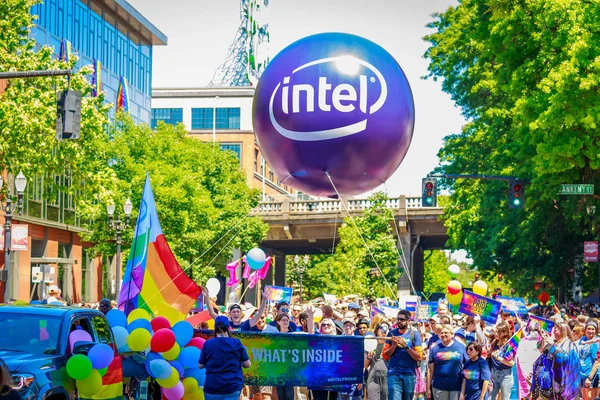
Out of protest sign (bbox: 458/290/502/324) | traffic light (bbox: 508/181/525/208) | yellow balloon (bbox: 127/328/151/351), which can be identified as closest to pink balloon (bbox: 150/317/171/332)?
yellow balloon (bbox: 127/328/151/351)

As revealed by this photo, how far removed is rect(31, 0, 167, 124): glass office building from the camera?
50.6m

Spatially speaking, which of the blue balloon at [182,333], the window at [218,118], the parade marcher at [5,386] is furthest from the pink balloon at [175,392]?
the window at [218,118]

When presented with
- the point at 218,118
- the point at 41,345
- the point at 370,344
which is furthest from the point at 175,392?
the point at 218,118

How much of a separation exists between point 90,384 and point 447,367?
4.96 meters

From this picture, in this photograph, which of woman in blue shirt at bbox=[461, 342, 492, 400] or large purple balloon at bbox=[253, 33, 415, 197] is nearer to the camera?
woman in blue shirt at bbox=[461, 342, 492, 400]

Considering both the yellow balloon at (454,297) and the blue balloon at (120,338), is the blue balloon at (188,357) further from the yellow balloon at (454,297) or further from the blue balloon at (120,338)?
the yellow balloon at (454,297)

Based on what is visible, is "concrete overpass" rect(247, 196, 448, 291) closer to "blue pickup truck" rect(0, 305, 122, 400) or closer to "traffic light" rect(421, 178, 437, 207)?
"traffic light" rect(421, 178, 437, 207)

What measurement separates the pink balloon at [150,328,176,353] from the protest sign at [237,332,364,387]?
3.63 ft

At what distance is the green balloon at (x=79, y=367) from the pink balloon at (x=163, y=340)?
4.43 feet

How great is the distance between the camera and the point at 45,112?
30.1m

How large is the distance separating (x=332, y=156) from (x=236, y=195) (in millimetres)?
39127

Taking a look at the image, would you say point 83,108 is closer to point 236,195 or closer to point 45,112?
point 45,112

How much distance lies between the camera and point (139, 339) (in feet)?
A: 41.1

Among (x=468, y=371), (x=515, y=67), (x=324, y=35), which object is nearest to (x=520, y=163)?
(x=515, y=67)
